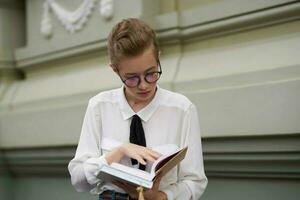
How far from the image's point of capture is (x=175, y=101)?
2225mm

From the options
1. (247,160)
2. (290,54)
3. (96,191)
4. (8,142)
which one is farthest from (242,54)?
(8,142)

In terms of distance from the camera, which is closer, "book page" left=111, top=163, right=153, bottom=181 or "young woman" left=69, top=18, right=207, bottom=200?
"book page" left=111, top=163, right=153, bottom=181

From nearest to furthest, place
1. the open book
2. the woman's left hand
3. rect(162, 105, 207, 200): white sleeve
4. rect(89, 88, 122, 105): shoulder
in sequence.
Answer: the open book → the woman's left hand → rect(162, 105, 207, 200): white sleeve → rect(89, 88, 122, 105): shoulder

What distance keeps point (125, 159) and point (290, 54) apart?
1.24m

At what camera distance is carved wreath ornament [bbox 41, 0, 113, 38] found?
4.19 meters

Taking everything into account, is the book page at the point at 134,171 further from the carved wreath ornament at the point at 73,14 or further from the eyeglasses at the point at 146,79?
the carved wreath ornament at the point at 73,14

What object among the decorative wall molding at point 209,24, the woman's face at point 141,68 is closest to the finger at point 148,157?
the woman's face at point 141,68

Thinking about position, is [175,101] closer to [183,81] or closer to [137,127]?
[137,127]

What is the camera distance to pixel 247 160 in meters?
3.11

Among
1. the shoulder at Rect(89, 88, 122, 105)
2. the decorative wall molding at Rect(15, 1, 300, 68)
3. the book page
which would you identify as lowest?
the book page

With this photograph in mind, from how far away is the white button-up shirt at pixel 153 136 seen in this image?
2156 mm

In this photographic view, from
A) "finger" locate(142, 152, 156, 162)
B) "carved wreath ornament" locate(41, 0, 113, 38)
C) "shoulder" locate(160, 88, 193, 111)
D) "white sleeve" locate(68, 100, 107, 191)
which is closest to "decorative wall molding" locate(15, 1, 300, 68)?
"carved wreath ornament" locate(41, 0, 113, 38)

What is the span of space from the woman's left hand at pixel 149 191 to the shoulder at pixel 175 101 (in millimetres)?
320

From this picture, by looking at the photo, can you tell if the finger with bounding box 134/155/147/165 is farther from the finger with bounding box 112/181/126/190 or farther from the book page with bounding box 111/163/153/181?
the finger with bounding box 112/181/126/190
